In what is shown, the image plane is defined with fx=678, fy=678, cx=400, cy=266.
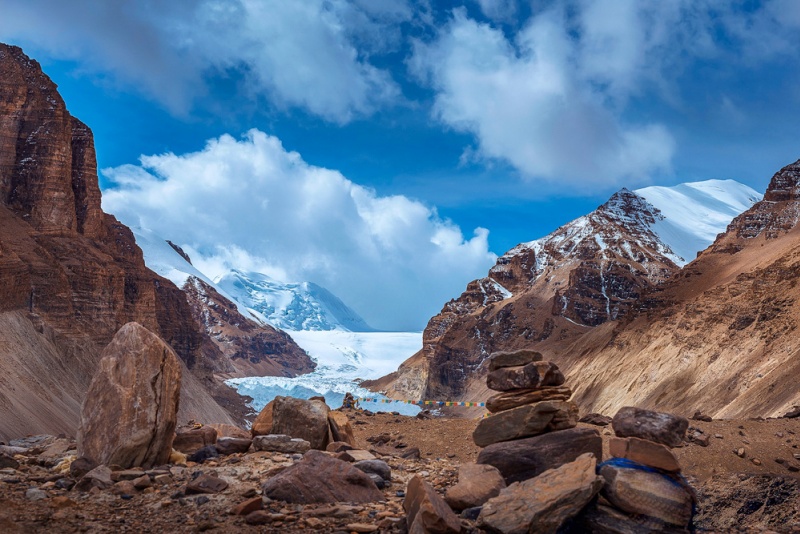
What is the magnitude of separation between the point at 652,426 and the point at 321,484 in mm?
6791

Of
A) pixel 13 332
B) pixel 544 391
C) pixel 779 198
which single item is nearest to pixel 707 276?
pixel 779 198

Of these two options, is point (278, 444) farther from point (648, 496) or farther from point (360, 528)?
point (648, 496)

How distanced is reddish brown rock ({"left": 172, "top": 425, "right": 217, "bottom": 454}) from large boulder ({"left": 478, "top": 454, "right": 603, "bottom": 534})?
942 centimetres

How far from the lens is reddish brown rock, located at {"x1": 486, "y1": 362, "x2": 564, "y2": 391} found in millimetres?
15812

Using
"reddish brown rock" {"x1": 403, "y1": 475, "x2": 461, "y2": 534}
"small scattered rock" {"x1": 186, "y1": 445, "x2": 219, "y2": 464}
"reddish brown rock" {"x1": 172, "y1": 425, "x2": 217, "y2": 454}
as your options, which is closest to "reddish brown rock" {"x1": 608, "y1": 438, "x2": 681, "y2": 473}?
"reddish brown rock" {"x1": 403, "y1": 475, "x2": 461, "y2": 534}

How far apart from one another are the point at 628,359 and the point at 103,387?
89.8 meters

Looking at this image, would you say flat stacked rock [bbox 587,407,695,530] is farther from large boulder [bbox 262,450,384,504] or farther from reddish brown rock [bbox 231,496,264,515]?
reddish brown rock [bbox 231,496,264,515]

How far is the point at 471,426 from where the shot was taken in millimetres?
27547

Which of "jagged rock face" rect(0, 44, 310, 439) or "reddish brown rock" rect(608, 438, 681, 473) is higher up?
"jagged rock face" rect(0, 44, 310, 439)

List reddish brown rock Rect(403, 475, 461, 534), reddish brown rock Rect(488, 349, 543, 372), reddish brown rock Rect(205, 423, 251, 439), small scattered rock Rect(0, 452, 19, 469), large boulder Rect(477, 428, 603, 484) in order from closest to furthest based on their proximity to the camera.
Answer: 1. reddish brown rock Rect(403, 475, 461, 534)
2. large boulder Rect(477, 428, 603, 484)
3. small scattered rock Rect(0, 452, 19, 469)
4. reddish brown rock Rect(488, 349, 543, 372)
5. reddish brown rock Rect(205, 423, 251, 439)

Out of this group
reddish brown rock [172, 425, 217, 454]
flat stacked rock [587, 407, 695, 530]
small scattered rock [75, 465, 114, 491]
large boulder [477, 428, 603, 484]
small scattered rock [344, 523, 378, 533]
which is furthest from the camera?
reddish brown rock [172, 425, 217, 454]

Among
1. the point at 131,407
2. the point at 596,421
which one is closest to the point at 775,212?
the point at 596,421

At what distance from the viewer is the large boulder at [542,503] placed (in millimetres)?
11398

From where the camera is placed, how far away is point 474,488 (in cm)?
1333
